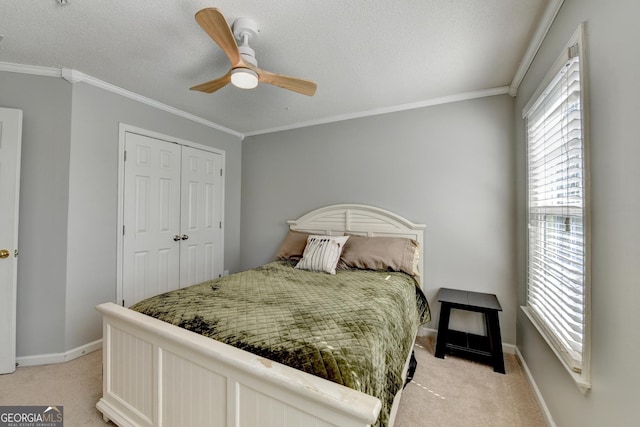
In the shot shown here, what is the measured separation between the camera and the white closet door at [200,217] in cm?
326

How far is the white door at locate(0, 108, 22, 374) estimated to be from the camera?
204cm

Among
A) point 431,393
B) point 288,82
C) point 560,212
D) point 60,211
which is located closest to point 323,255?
point 431,393

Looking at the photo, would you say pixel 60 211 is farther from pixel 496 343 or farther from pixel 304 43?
pixel 496 343

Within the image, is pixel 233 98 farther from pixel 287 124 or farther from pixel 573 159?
pixel 573 159

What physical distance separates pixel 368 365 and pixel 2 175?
2961 millimetres

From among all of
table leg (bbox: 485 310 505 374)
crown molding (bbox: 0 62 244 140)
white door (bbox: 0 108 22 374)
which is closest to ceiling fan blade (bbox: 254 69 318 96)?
crown molding (bbox: 0 62 244 140)

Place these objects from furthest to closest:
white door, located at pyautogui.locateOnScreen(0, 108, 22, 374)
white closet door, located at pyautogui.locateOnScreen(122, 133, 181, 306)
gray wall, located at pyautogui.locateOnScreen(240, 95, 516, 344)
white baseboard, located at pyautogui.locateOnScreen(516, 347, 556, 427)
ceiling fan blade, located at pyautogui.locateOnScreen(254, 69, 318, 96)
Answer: white closet door, located at pyautogui.locateOnScreen(122, 133, 181, 306) → gray wall, located at pyautogui.locateOnScreen(240, 95, 516, 344) → white door, located at pyautogui.locateOnScreen(0, 108, 22, 374) → ceiling fan blade, located at pyautogui.locateOnScreen(254, 69, 318, 96) → white baseboard, located at pyautogui.locateOnScreen(516, 347, 556, 427)

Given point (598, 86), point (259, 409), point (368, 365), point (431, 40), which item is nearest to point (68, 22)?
point (431, 40)

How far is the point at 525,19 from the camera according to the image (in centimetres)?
163

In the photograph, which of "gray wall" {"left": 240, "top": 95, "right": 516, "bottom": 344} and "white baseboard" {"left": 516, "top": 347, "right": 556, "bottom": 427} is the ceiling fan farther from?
"white baseboard" {"left": 516, "top": 347, "right": 556, "bottom": 427}

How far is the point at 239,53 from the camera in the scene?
158cm

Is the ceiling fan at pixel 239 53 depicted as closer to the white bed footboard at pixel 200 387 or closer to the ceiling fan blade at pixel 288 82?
the ceiling fan blade at pixel 288 82

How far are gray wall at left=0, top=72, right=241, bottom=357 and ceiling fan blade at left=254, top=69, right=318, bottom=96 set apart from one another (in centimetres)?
179

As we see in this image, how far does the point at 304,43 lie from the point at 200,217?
2494 mm
